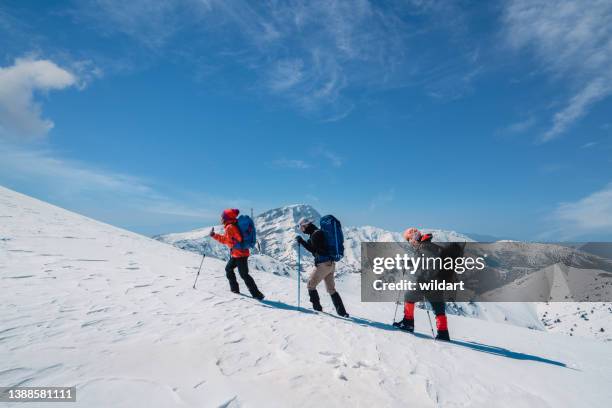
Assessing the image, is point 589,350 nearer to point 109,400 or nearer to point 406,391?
point 406,391

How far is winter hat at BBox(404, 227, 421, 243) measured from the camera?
8.26m

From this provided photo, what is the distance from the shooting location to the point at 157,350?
480cm

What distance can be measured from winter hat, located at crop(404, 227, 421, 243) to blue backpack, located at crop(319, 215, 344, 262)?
6.13 ft

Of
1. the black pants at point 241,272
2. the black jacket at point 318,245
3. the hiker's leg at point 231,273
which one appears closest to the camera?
the black jacket at point 318,245

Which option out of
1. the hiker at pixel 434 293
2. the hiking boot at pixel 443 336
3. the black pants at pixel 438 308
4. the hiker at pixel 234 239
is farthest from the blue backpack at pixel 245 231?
the hiking boot at pixel 443 336

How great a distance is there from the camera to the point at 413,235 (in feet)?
27.4

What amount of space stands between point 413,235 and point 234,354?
5.60 m

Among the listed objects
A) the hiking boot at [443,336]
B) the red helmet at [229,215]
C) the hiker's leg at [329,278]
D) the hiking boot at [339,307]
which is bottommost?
the hiking boot at [443,336]

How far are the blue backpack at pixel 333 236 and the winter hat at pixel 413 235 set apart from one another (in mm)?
1870

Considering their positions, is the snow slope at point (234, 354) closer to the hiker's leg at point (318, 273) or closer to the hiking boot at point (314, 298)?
the hiking boot at point (314, 298)

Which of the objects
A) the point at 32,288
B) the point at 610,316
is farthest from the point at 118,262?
the point at 610,316

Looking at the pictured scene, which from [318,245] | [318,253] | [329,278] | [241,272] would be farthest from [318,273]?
[241,272]

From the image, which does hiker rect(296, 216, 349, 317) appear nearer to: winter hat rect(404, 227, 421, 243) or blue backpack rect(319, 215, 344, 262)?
blue backpack rect(319, 215, 344, 262)

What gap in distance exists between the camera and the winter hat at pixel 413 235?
8258 millimetres
